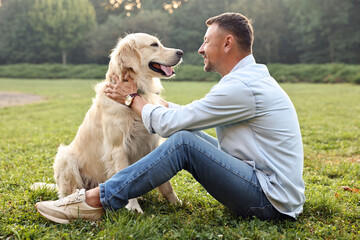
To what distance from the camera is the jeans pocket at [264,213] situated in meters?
2.56

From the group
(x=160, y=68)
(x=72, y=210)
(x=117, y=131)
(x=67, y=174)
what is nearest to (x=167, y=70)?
(x=160, y=68)

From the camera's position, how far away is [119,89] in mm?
3123

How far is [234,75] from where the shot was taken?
250cm

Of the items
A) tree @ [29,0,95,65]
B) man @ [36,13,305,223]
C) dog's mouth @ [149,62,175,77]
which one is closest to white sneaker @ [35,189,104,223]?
man @ [36,13,305,223]

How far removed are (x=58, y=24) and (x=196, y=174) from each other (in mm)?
48431

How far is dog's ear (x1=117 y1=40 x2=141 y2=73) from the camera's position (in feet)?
10.7

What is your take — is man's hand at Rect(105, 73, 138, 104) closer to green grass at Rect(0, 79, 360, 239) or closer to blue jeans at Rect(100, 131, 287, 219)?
blue jeans at Rect(100, 131, 287, 219)

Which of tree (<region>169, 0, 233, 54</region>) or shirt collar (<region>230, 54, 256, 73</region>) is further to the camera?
tree (<region>169, 0, 233, 54</region>)

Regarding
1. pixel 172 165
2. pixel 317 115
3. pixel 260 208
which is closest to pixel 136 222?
pixel 172 165

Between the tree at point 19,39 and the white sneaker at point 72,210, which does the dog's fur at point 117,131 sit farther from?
the tree at point 19,39

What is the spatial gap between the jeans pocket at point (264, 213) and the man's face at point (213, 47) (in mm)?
1209

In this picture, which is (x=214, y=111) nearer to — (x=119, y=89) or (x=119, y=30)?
(x=119, y=89)

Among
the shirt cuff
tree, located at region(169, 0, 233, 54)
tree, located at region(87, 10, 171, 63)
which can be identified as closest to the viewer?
the shirt cuff

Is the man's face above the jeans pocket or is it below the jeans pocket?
above
